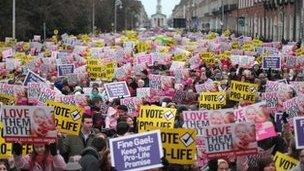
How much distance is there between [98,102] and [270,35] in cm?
5840

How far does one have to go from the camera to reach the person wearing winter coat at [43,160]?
362 inches

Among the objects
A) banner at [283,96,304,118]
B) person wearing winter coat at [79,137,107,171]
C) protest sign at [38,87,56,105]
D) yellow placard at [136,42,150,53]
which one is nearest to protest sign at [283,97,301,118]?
banner at [283,96,304,118]

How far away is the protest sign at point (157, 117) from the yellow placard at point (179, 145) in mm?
1925

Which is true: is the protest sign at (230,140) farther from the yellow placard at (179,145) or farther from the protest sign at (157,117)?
the protest sign at (157,117)

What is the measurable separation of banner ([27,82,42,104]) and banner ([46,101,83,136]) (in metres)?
3.54

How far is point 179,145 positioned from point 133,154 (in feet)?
4.71

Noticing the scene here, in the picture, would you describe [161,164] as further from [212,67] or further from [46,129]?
[212,67]

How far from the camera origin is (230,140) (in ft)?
31.9

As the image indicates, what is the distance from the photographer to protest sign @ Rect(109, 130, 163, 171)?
8664 mm

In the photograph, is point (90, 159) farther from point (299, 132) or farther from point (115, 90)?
point (115, 90)

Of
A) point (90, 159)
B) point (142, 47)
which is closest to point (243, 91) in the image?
point (90, 159)

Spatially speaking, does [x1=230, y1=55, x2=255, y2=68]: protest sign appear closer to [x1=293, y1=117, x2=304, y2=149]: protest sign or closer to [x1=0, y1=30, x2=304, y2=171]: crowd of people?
[x1=0, y1=30, x2=304, y2=171]: crowd of people

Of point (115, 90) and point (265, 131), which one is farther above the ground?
point (115, 90)

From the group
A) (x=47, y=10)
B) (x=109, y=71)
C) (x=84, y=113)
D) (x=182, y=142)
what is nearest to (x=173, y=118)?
(x=84, y=113)
